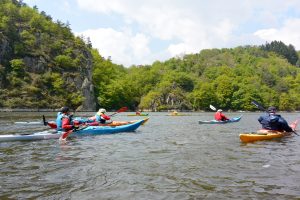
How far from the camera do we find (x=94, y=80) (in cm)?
10175

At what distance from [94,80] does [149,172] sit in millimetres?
94390

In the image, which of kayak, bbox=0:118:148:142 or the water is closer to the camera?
the water

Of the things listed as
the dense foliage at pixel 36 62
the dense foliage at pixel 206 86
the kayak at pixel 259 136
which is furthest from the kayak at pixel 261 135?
the dense foliage at pixel 206 86

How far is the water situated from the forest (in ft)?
205

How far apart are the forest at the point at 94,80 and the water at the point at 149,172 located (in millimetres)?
62424

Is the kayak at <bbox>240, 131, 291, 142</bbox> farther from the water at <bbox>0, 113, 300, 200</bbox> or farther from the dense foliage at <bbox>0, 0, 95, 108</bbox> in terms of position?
the dense foliage at <bbox>0, 0, 95, 108</bbox>

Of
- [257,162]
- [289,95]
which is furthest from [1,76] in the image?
[289,95]

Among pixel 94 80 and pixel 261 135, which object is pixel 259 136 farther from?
pixel 94 80

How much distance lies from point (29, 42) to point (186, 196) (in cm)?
8843

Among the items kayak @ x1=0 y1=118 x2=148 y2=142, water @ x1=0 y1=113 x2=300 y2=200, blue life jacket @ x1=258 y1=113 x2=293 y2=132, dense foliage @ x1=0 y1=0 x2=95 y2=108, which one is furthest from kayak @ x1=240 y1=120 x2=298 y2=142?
dense foliage @ x1=0 y1=0 x2=95 y2=108

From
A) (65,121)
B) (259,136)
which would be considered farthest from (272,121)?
(65,121)

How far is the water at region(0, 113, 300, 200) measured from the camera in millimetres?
7125

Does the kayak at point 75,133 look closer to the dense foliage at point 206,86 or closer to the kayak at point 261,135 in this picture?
the kayak at point 261,135

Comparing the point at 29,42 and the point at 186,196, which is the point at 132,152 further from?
the point at 29,42
